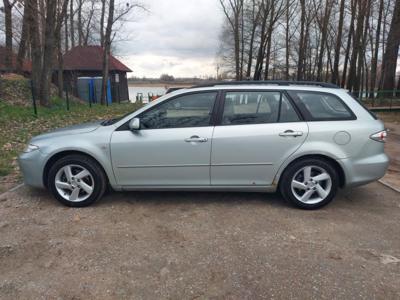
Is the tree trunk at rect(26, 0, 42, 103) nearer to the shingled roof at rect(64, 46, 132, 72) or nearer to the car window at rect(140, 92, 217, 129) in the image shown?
the car window at rect(140, 92, 217, 129)

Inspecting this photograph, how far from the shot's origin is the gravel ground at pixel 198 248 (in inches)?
106

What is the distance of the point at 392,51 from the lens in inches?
910

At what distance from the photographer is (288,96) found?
422 cm

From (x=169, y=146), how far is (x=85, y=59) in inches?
1230

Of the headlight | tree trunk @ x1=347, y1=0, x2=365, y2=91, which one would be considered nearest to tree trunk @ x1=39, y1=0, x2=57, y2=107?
the headlight

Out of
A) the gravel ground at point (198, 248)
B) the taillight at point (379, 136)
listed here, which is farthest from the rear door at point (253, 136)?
the taillight at point (379, 136)

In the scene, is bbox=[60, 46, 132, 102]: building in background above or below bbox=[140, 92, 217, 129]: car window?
above

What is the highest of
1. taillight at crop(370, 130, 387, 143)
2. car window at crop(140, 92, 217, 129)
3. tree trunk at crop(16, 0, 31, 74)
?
tree trunk at crop(16, 0, 31, 74)

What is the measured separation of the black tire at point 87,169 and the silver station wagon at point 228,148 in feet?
0.04

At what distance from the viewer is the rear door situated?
13.4 ft

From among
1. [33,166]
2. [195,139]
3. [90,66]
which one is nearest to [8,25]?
[90,66]

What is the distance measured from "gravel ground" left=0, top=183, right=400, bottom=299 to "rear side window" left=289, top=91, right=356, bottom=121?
3.73 ft

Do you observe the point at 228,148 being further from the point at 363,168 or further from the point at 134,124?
the point at 363,168

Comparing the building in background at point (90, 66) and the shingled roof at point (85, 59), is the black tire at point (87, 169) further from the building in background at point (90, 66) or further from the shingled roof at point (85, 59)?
the shingled roof at point (85, 59)
